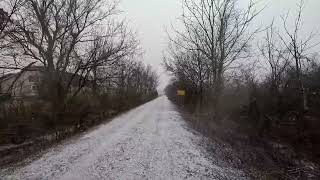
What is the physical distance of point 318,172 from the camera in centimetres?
1055

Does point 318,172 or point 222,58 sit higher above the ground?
point 222,58

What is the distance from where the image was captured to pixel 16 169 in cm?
963

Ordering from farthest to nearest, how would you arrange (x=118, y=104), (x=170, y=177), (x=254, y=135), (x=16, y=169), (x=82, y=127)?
1. (x=118, y=104)
2. (x=82, y=127)
3. (x=254, y=135)
4. (x=16, y=169)
5. (x=170, y=177)

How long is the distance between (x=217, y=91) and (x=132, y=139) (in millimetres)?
10668

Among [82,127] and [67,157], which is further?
[82,127]

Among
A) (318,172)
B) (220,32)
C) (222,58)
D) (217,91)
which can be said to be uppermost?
(220,32)

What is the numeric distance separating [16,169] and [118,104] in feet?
115

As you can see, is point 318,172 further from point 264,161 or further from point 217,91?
point 217,91

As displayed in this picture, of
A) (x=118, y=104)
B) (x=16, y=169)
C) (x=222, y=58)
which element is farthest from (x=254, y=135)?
(x=118, y=104)

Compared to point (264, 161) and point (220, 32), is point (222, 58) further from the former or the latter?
point (264, 161)

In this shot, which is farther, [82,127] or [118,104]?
[118,104]

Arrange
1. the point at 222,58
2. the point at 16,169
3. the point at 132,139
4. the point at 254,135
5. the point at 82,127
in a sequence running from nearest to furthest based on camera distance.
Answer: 1. the point at 16,169
2. the point at 132,139
3. the point at 254,135
4. the point at 82,127
5. the point at 222,58

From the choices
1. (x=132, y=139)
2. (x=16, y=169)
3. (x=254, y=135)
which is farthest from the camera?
(x=254, y=135)

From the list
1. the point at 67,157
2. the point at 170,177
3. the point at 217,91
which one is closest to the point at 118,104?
the point at 217,91
